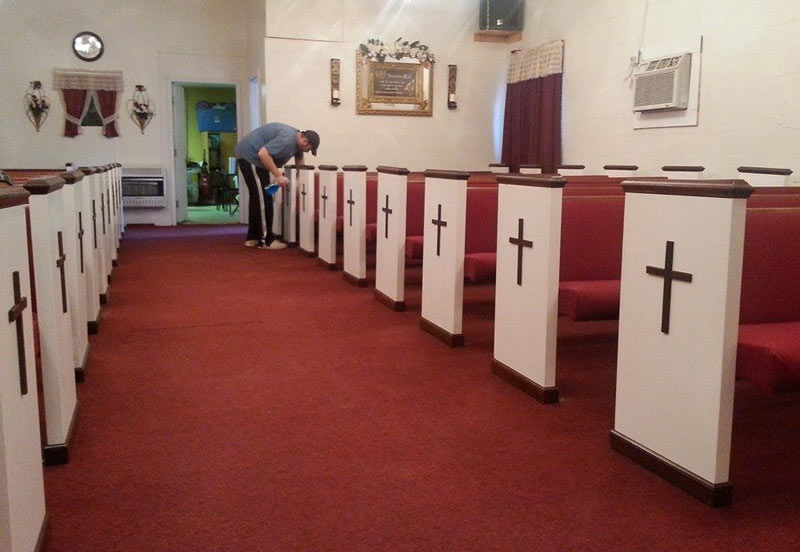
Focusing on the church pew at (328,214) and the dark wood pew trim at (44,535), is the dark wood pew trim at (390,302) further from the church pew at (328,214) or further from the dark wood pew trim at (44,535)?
the dark wood pew trim at (44,535)

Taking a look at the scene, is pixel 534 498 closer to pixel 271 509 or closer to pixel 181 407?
pixel 271 509

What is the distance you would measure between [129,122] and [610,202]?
8654 millimetres

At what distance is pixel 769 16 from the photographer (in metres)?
5.46

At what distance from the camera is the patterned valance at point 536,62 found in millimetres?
8312

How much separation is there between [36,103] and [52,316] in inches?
350

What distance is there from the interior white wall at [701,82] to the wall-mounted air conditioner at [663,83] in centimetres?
17

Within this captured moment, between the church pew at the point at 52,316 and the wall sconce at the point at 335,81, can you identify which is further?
the wall sconce at the point at 335,81

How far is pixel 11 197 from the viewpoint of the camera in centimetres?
158

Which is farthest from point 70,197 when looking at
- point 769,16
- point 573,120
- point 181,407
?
point 573,120

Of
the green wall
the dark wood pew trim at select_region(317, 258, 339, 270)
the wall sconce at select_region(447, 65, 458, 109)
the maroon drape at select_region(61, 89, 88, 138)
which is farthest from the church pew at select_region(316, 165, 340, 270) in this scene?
the green wall

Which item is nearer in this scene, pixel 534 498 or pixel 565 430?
pixel 534 498

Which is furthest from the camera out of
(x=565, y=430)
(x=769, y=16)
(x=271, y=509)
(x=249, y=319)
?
(x=769, y=16)

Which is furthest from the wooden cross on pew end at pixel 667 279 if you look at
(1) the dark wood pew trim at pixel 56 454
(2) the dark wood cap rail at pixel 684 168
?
(2) the dark wood cap rail at pixel 684 168

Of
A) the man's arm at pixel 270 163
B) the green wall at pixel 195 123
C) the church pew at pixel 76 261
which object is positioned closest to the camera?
the church pew at pixel 76 261
